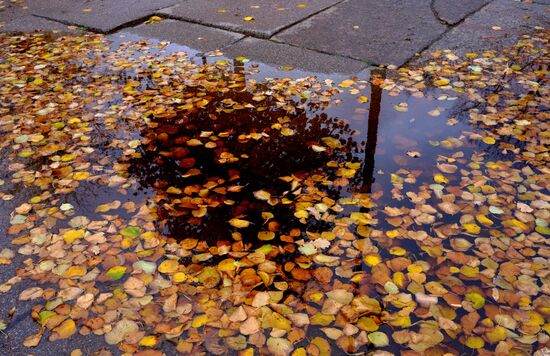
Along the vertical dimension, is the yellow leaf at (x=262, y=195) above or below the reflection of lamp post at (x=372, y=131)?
below

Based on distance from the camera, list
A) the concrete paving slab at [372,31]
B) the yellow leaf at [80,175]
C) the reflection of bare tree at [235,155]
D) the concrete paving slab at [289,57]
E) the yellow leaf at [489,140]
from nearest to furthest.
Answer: the reflection of bare tree at [235,155] → the yellow leaf at [80,175] → the yellow leaf at [489,140] → the concrete paving slab at [289,57] → the concrete paving slab at [372,31]

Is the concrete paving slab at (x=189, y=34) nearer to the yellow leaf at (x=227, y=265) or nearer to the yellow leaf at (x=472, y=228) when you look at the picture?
the yellow leaf at (x=227, y=265)

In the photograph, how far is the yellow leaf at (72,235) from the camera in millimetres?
2287

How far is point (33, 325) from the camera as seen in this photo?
188 centimetres

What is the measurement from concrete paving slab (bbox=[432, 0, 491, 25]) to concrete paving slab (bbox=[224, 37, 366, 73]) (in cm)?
157

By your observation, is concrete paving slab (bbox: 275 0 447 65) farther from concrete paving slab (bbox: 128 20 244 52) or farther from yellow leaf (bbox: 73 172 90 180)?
yellow leaf (bbox: 73 172 90 180)

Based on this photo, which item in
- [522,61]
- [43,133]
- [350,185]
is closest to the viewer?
[350,185]

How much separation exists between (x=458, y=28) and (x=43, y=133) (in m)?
4.14

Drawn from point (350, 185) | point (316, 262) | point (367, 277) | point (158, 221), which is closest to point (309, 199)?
point (350, 185)

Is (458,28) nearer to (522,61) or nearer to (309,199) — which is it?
(522,61)

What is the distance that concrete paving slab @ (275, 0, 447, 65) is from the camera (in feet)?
13.5

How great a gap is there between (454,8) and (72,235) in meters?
4.77

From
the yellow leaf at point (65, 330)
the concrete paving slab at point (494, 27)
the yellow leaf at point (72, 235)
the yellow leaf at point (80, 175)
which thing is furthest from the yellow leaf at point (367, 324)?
the concrete paving slab at point (494, 27)

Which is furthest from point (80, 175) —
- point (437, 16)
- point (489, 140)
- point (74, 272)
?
point (437, 16)
